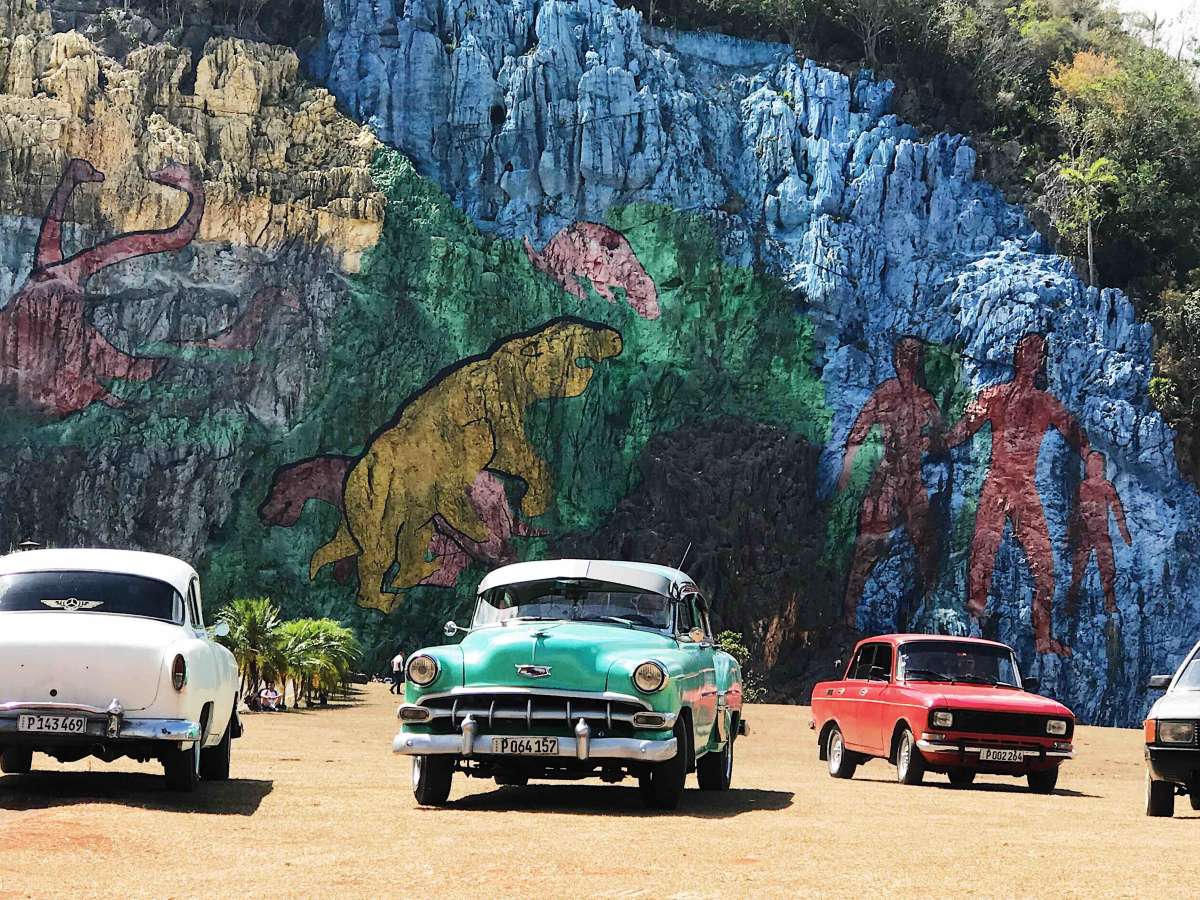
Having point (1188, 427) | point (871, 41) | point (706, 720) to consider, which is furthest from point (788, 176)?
point (706, 720)

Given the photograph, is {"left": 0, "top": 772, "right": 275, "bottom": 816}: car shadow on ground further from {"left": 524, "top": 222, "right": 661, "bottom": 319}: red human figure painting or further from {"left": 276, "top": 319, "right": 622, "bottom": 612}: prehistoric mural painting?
{"left": 524, "top": 222, "right": 661, "bottom": 319}: red human figure painting

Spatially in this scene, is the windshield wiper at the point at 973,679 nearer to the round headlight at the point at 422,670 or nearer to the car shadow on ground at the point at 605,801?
the car shadow on ground at the point at 605,801

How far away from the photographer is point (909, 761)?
16.8m

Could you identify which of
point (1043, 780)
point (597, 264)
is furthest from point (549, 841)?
point (597, 264)

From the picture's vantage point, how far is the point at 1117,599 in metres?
42.7

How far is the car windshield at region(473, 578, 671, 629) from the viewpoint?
12.8m

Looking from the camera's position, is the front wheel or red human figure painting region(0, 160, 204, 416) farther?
red human figure painting region(0, 160, 204, 416)

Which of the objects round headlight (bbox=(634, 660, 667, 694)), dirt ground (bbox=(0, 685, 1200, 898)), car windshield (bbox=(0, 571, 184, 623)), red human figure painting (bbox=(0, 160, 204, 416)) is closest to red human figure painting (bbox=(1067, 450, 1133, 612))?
red human figure painting (bbox=(0, 160, 204, 416))

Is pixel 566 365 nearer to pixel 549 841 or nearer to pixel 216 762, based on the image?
pixel 216 762

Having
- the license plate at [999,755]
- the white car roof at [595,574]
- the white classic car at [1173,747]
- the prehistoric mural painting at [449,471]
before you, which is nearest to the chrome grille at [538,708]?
the white car roof at [595,574]

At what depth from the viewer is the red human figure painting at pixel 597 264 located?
45125 mm

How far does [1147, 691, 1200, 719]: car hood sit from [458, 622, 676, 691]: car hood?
13.7ft

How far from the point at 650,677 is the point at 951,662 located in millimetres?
7491

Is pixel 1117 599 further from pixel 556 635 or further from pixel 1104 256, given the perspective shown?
pixel 556 635
